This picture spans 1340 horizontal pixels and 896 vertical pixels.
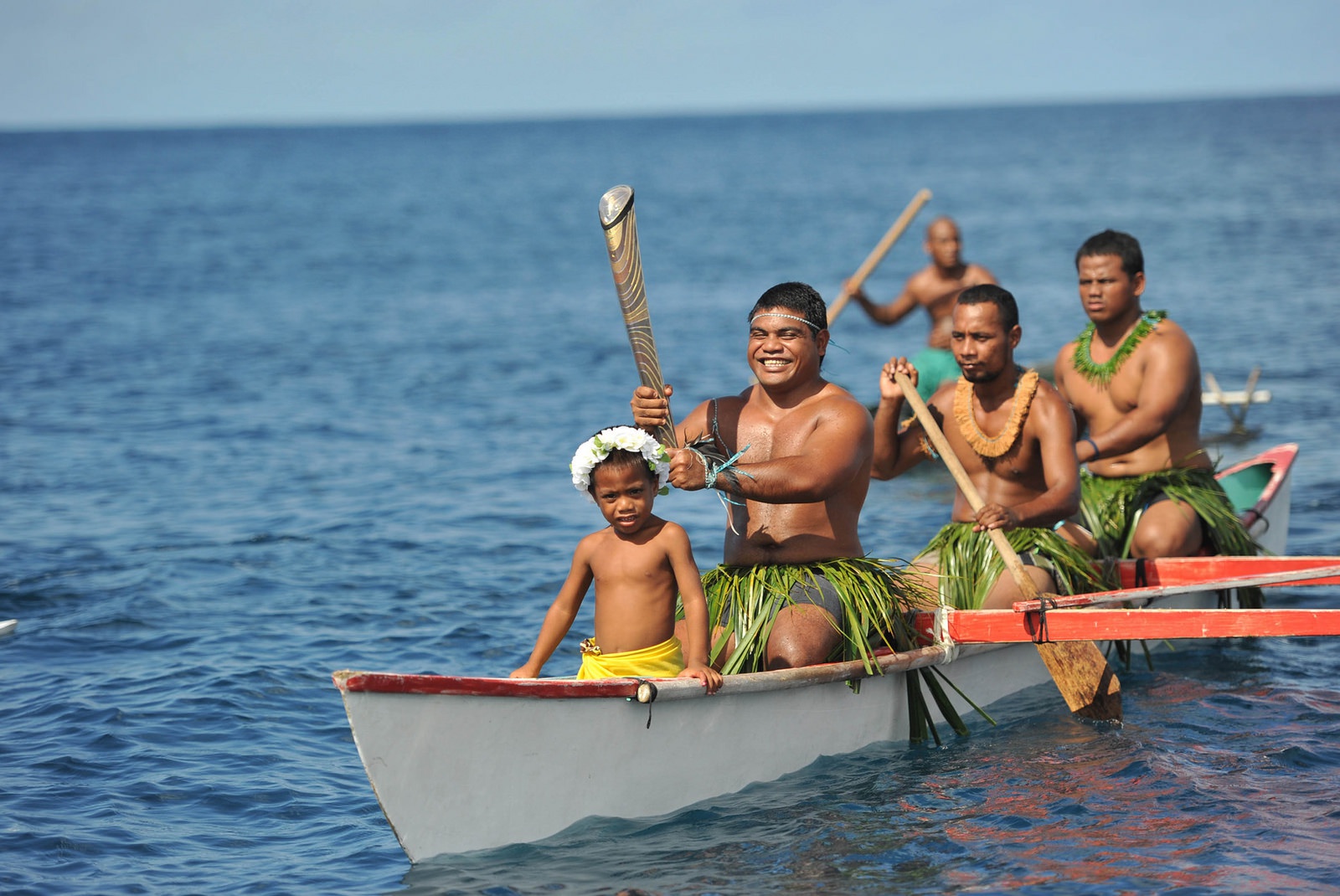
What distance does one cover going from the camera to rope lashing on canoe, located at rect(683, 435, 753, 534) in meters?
5.21

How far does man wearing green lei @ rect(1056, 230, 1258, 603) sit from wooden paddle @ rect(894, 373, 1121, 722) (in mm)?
833

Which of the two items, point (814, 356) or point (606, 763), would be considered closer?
point (606, 763)

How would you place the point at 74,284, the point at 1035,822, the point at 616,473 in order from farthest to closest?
the point at 74,284, the point at 1035,822, the point at 616,473

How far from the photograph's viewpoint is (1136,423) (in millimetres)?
7398

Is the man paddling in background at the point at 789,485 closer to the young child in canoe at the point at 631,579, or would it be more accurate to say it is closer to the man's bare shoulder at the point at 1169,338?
the young child in canoe at the point at 631,579

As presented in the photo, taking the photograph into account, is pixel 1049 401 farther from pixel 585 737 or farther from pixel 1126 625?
pixel 585 737

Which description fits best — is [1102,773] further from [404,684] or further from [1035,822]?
[404,684]

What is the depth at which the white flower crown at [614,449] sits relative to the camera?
16.4ft

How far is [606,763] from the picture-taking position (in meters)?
5.10

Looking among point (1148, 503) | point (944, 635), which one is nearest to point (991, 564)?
point (944, 635)

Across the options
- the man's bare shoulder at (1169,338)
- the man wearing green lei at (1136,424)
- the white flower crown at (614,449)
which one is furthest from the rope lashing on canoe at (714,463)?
the man's bare shoulder at (1169,338)

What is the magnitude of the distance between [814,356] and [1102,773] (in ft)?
7.11

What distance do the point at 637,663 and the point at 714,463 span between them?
0.83m

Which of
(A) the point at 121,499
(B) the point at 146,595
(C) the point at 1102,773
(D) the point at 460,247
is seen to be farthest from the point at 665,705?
(D) the point at 460,247
